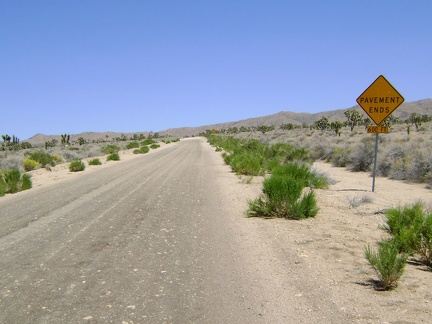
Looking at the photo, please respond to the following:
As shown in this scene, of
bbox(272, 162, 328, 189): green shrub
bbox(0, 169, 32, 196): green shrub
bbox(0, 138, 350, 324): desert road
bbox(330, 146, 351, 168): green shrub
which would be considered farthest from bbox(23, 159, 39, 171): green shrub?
bbox(330, 146, 351, 168): green shrub

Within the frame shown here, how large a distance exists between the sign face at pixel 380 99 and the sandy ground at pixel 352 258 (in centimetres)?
287

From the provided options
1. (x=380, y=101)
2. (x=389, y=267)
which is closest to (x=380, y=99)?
(x=380, y=101)

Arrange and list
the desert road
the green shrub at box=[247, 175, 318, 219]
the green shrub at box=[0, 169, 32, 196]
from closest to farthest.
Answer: the desert road → the green shrub at box=[247, 175, 318, 219] → the green shrub at box=[0, 169, 32, 196]

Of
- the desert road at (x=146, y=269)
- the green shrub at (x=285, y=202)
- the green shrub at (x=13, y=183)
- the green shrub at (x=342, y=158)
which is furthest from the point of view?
the green shrub at (x=342, y=158)

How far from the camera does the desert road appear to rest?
4.75 metres

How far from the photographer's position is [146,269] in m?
6.20

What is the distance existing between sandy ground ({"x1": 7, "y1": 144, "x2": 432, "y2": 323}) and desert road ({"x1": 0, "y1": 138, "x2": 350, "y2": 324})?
324 millimetres

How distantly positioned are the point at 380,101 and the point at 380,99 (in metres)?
0.07

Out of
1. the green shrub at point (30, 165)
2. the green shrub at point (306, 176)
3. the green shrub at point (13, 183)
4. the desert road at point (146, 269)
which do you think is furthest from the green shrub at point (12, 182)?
the green shrub at point (30, 165)

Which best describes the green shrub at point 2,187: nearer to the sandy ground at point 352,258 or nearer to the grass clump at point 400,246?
the sandy ground at point 352,258

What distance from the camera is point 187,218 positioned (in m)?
10.0

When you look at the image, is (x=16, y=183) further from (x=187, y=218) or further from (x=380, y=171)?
(x=380, y=171)

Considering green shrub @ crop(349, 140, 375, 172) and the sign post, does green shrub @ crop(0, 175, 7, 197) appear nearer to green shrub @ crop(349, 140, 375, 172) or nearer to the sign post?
the sign post

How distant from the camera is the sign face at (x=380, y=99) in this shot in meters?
14.4
